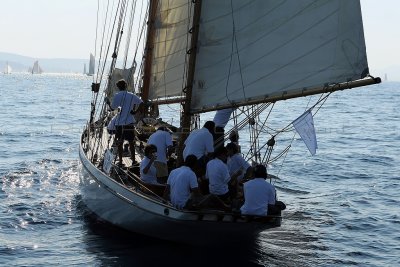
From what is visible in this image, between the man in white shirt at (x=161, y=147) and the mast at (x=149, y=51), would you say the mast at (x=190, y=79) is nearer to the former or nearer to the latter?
the man in white shirt at (x=161, y=147)

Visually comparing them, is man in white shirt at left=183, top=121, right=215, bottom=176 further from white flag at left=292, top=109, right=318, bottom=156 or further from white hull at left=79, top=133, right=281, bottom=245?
white flag at left=292, top=109, right=318, bottom=156

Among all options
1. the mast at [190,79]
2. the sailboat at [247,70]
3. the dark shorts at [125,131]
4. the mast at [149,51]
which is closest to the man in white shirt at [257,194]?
the sailboat at [247,70]

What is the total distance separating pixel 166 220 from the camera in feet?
53.2

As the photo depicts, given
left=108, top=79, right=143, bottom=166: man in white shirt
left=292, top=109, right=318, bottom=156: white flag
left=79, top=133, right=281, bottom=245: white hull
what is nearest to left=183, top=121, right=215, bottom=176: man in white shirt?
left=79, top=133, right=281, bottom=245: white hull

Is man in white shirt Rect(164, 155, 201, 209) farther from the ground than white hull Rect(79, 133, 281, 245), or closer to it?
farther from the ground

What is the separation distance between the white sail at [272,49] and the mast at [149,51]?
727 cm

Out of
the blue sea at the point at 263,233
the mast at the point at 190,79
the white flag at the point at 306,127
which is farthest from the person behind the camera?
the blue sea at the point at 263,233

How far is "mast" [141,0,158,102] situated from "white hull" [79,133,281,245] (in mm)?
6085

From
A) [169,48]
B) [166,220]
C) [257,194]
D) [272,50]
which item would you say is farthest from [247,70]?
[169,48]

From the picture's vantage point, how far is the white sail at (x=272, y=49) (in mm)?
15133

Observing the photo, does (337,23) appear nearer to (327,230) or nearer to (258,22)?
(258,22)

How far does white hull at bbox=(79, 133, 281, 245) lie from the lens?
1570 cm

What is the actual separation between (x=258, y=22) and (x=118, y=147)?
6.49 meters

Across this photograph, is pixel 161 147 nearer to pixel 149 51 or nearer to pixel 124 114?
pixel 124 114
